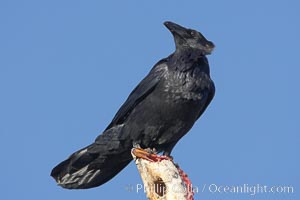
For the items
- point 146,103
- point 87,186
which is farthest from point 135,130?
point 87,186

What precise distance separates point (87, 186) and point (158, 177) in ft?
5.91

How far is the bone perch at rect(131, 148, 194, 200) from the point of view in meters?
7.77

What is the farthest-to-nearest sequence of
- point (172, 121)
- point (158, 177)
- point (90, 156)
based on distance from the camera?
point (90, 156)
point (172, 121)
point (158, 177)

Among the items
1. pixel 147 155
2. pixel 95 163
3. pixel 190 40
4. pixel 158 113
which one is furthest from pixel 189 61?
pixel 95 163

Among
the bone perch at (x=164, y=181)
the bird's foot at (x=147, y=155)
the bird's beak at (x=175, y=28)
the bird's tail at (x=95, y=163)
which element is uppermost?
the bird's beak at (x=175, y=28)

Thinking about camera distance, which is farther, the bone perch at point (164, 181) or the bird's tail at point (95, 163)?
the bird's tail at point (95, 163)

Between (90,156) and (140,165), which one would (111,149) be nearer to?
(90,156)

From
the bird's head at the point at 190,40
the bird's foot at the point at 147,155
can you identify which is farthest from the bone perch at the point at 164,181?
the bird's head at the point at 190,40

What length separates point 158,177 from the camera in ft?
26.7

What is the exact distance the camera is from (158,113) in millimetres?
9172

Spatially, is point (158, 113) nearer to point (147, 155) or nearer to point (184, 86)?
point (184, 86)

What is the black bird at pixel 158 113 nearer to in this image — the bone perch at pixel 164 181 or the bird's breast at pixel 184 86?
the bird's breast at pixel 184 86

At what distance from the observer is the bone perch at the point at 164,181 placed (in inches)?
306

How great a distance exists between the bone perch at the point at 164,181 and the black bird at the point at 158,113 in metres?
0.74
